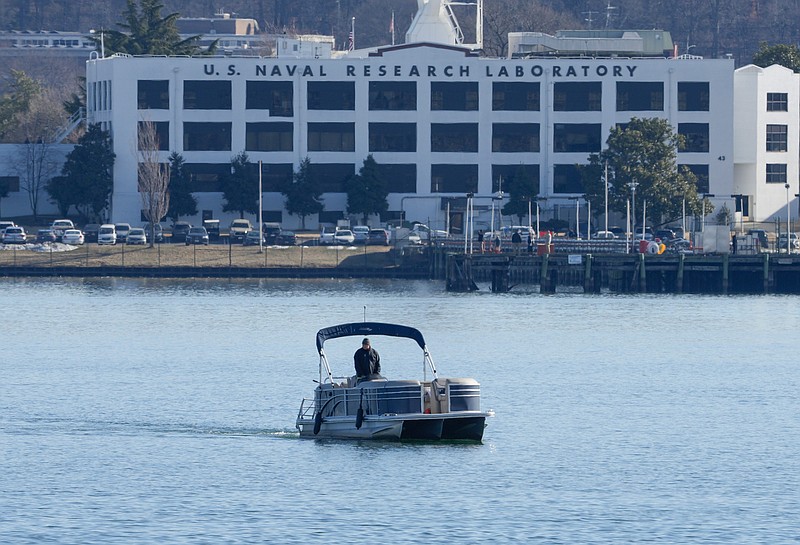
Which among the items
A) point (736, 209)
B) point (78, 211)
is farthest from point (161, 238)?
point (736, 209)

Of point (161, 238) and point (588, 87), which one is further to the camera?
point (588, 87)

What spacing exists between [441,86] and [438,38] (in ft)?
18.8

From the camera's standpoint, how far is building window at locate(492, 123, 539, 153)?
157375 mm

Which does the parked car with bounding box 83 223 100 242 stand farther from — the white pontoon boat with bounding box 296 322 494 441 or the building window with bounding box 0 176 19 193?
the white pontoon boat with bounding box 296 322 494 441

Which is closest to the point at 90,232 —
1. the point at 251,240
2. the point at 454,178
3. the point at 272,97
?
the point at 251,240

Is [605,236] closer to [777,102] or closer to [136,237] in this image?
[777,102]

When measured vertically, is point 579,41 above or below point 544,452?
above

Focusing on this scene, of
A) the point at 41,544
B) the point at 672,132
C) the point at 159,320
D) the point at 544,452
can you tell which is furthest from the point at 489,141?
the point at 41,544

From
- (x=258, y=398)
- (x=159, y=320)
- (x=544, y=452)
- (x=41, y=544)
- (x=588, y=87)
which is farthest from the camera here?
(x=588, y=87)

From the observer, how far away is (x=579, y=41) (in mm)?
159500

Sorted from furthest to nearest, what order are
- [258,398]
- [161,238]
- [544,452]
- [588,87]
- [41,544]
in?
[588,87]
[161,238]
[258,398]
[544,452]
[41,544]

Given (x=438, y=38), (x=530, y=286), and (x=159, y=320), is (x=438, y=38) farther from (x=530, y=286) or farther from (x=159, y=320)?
(x=159, y=320)

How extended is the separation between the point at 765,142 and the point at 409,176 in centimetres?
3362

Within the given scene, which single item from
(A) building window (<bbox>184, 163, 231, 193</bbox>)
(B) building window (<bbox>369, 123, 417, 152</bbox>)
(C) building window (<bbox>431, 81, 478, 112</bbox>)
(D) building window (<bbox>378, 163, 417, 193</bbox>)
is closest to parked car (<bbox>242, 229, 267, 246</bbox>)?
(A) building window (<bbox>184, 163, 231, 193</bbox>)
